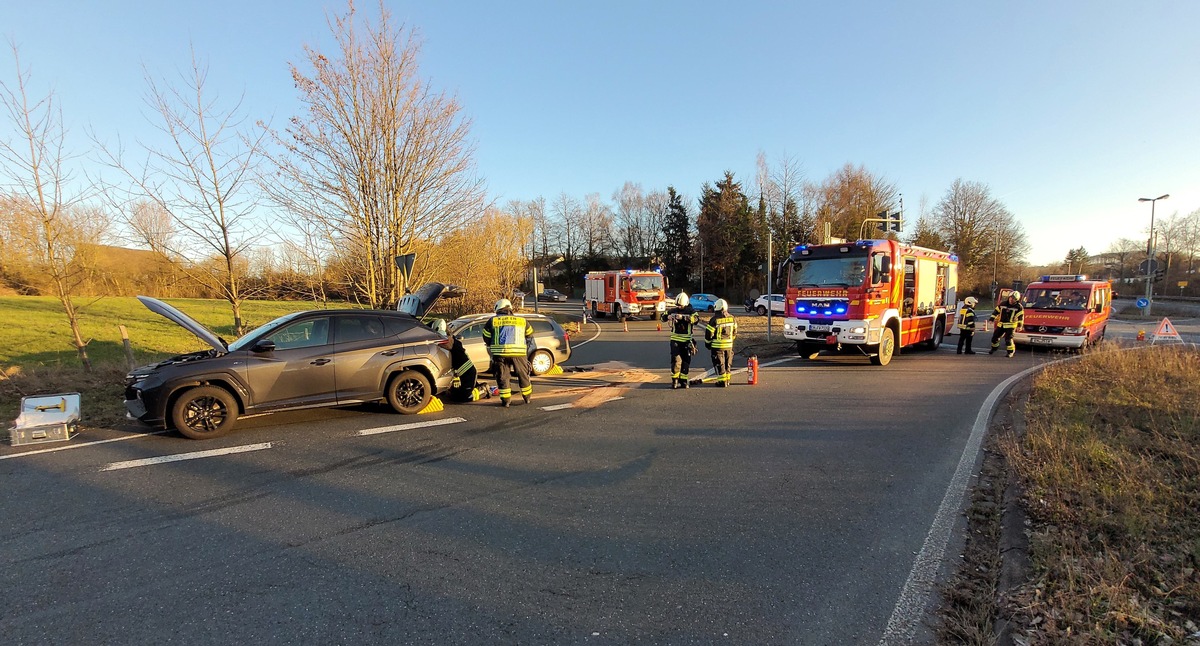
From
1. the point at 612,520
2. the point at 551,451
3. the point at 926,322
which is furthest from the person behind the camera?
the point at 926,322

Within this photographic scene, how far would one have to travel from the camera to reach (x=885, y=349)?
474 inches

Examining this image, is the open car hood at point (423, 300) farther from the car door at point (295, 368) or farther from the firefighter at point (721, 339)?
the firefighter at point (721, 339)

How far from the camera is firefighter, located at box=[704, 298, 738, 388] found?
31.1 ft

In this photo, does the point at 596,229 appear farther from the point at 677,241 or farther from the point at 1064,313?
the point at 1064,313

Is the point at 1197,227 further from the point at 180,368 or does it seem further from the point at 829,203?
the point at 180,368

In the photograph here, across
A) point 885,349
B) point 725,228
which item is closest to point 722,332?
point 885,349

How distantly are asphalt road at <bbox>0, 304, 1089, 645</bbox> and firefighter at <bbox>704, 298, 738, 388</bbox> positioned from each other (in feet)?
8.24

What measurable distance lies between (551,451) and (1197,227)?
8904cm

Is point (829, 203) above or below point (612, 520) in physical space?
above

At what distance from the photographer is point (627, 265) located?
228ft

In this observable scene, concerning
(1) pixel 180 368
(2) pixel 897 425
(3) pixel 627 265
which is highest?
(3) pixel 627 265

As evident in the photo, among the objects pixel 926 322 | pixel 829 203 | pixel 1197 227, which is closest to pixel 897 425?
pixel 926 322

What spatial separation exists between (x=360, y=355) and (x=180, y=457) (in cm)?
223

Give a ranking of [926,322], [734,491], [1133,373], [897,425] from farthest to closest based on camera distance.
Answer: [926,322] < [1133,373] < [897,425] < [734,491]
